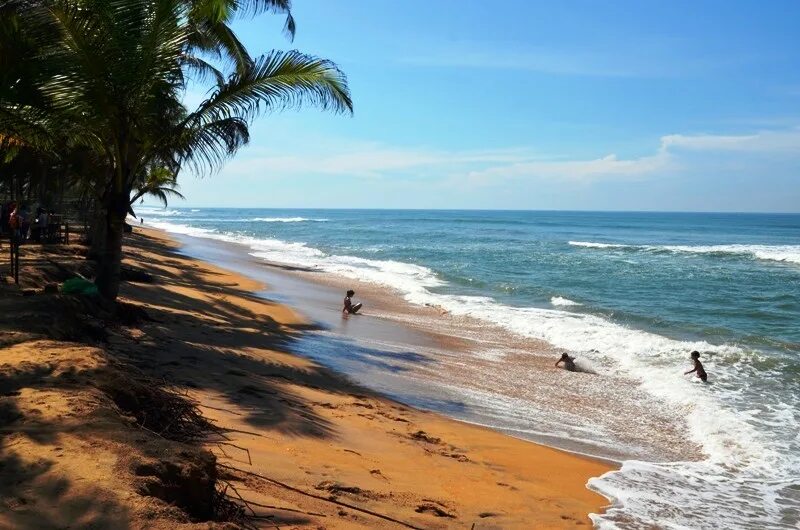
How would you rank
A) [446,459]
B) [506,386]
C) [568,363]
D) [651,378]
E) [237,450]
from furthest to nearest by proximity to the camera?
[568,363], [651,378], [506,386], [446,459], [237,450]

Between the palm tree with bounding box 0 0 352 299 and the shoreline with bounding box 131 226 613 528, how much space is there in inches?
161

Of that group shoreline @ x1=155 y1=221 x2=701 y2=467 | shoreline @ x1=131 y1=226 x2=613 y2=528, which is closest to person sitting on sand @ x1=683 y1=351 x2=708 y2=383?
shoreline @ x1=155 y1=221 x2=701 y2=467

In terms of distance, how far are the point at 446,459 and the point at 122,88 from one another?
6.12 meters

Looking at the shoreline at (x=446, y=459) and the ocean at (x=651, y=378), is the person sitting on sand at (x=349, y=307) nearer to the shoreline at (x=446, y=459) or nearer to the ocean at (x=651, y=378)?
the ocean at (x=651, y=378)

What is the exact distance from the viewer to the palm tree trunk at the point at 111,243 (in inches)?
372

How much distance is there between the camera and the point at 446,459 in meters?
6.39

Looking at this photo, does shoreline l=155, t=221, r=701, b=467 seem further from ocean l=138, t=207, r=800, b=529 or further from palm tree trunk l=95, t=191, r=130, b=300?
palm tree trunk l=95, t=191, r=130, b=300

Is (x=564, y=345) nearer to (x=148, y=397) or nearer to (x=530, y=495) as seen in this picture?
(x=530, y=495)

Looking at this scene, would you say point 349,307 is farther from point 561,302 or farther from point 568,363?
point 561,302

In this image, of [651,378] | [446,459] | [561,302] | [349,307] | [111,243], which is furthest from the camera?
[561,302]

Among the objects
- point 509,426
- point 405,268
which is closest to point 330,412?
point 509,426

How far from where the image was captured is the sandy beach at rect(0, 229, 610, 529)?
326cm

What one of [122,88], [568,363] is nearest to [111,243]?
[122,88]

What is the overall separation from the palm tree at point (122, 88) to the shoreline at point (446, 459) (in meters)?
4.09
